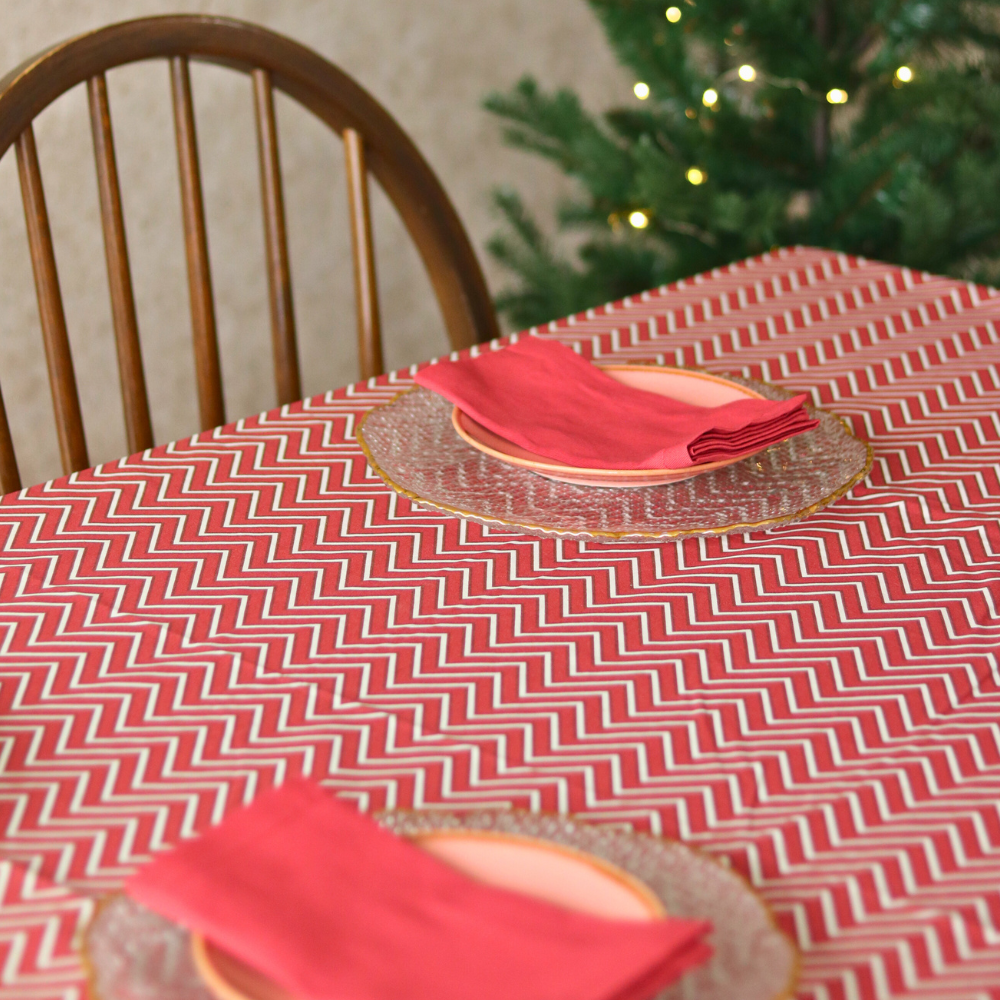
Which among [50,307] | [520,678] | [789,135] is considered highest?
[789,135]

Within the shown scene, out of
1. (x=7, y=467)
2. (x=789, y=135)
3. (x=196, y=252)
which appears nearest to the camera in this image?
(x=7, y=467)

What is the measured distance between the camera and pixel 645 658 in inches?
27.0

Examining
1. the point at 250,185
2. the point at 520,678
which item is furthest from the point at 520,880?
the point at 250,185

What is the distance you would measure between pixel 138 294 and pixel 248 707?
146cm

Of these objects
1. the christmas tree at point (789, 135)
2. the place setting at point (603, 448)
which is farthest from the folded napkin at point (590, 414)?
the christmas tree at point (789, 135)

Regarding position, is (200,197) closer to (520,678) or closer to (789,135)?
(520,678)

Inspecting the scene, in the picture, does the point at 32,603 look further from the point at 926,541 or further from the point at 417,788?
the point at 926,541

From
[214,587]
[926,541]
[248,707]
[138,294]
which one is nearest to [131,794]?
[248,707]

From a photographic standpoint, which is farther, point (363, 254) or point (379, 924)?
point (363, 254)

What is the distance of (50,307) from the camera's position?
1082 mm

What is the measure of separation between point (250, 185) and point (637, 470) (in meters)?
1.42

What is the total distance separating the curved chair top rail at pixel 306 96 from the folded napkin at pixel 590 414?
1.26 ft

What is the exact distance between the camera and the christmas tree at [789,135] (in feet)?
6.04

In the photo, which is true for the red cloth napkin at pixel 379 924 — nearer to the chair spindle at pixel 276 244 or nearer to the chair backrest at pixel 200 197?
the chair backrest at pixel 200 197
